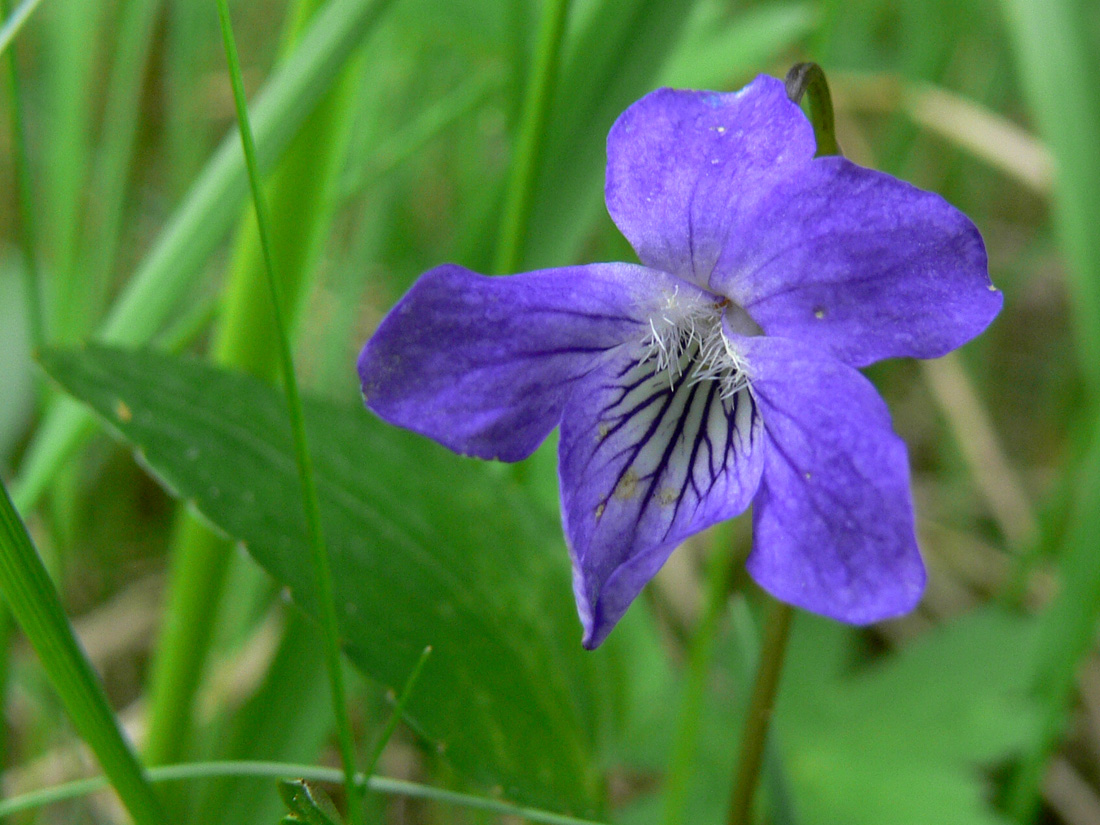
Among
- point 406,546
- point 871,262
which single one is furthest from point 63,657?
point 871,262

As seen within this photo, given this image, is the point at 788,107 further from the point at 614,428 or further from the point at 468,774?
the point at 468,774

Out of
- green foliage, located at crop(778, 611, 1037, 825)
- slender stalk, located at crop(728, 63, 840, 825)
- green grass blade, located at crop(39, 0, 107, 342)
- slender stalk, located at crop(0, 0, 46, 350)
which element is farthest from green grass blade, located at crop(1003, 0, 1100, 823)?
green grass blade, located at crop(39, 0, 107, 342)

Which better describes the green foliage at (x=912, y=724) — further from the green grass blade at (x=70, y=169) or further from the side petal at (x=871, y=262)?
the green grass blade at (x=70, y=169)

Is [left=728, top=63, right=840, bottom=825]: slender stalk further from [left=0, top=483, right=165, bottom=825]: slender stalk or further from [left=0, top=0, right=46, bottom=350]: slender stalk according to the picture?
[left=0, top=0, right=46, bottom=350]: slender stalk

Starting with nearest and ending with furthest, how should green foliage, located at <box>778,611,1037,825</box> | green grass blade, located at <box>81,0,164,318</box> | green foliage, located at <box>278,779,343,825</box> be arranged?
1. green foliage, located at <box>278,779,343,825</box>
2. green foliage, located at <box>778,611,1037,825</box>
3. green grass blade, located at <box>81,0,164,318</box>

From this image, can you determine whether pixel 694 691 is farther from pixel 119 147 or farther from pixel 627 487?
pixel 119 147

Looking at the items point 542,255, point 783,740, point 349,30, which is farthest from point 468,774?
point 783,740
